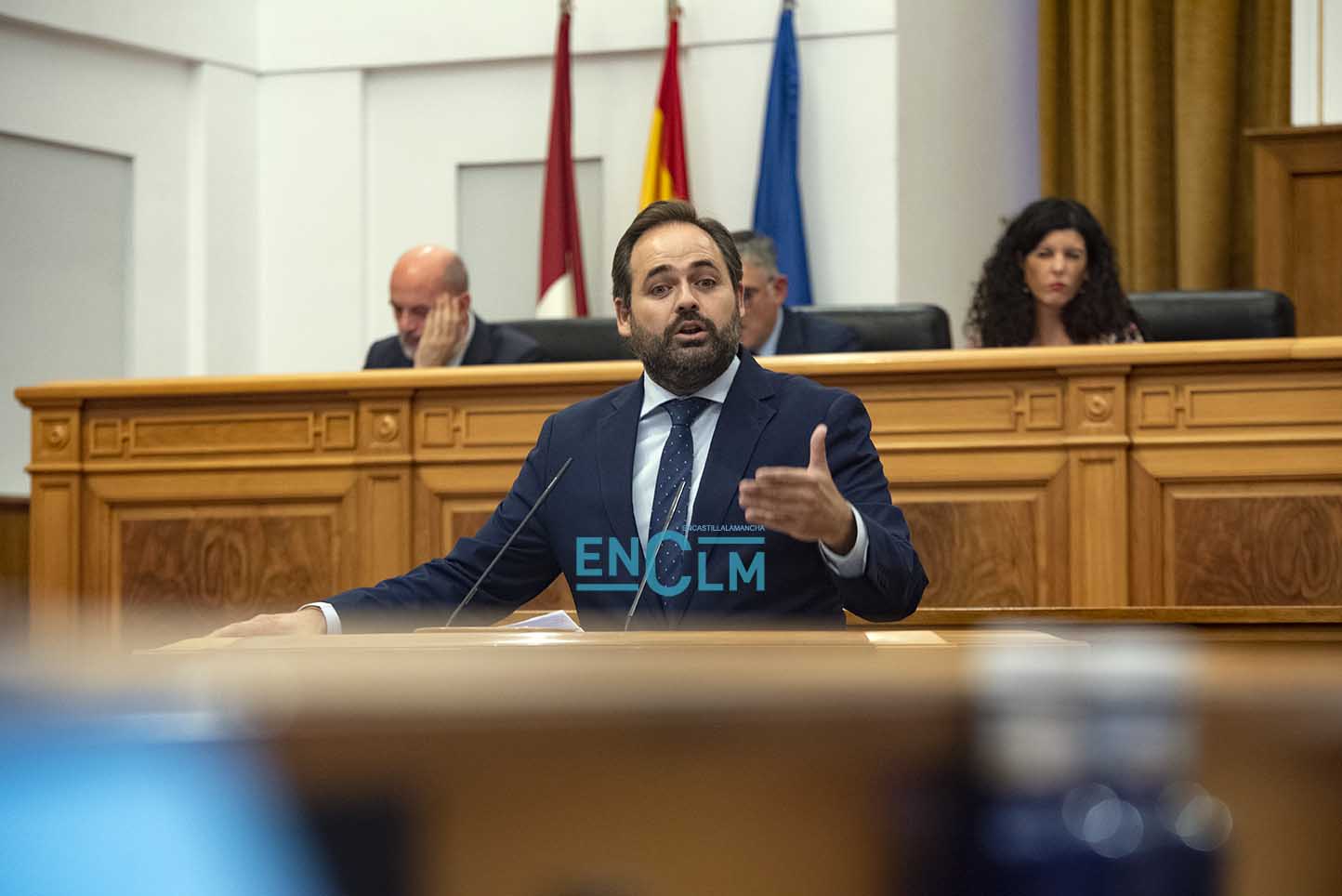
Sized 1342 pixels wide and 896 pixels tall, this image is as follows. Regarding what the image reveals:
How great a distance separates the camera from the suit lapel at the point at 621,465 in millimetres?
2172

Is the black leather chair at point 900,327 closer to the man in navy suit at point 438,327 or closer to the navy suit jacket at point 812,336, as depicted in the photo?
the navy suit jacket at point 812,336

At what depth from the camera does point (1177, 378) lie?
3602 mm

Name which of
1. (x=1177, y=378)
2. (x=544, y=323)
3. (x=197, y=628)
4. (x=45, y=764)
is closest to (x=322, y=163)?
(x=544, y=323)

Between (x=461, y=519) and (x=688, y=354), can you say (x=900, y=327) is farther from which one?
(x=688, y=354)

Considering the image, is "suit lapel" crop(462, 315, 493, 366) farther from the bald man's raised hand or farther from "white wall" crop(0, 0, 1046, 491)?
"white wall" crop(0, 0, 1046, 491)

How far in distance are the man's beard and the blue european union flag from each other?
12.8 ft

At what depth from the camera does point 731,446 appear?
7.22 feet

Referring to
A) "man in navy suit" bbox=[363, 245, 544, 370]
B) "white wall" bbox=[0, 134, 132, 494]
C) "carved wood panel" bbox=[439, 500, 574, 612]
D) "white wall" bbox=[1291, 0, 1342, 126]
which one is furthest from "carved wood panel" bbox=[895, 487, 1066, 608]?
"white wall" bbox=[0, 134, 132, 494]

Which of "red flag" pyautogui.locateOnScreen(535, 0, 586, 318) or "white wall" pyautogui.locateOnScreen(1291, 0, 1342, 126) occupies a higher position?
"white wall" pyautogui.locateOnScreen(1291, 0, 1342, 126)

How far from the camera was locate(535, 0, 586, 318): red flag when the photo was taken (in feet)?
21.1

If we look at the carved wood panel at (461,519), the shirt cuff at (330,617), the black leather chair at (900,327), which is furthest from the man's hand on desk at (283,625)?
the black leather chair at (900,327)

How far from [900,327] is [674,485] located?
7.25 ft

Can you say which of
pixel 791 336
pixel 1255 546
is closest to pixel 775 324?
pixel 791 336

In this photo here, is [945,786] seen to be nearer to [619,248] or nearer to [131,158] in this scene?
[619,248]
